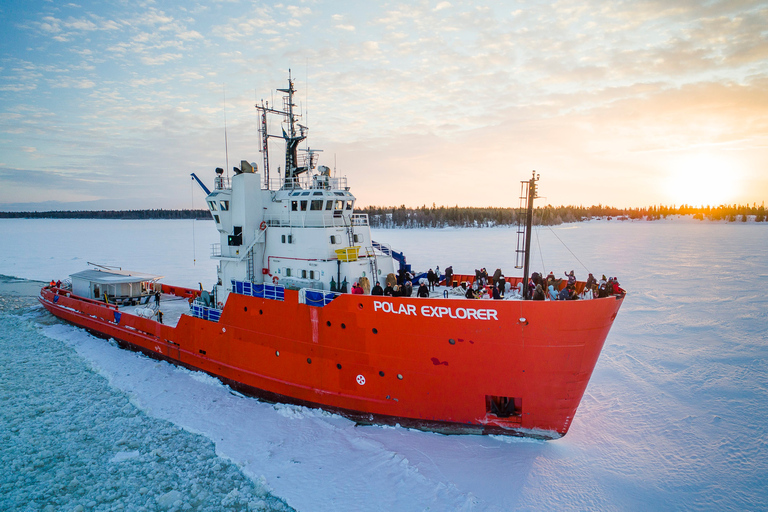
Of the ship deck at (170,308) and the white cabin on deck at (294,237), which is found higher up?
the white cabin on deck at (294,237)

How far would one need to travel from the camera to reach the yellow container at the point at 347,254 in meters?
10.5

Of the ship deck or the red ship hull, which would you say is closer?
the red ship hull

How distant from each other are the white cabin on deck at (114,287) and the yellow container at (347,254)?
1266cm

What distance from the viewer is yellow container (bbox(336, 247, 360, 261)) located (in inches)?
413

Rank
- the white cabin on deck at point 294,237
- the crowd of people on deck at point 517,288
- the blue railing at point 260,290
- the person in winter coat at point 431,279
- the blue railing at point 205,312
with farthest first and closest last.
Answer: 1. the blue railing at point 205,312
2. the person in winter coat at point 431,279
3. the white cabin on deck at point 294,237
4. the blue railing at point 260,290
5. the crowd of people on deck at point 517,288

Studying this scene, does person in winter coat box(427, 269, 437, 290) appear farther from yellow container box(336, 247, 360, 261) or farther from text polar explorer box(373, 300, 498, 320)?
text polar explorer box(373, 300, 498, 320)

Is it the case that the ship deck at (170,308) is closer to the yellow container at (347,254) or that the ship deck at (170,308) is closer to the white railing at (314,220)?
the white railing at (314,220)

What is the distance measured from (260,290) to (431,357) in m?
5.36

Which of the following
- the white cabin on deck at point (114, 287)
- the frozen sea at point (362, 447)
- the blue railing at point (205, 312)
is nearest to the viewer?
the frozen sea at point (362, 447)

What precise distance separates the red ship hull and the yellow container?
154cm

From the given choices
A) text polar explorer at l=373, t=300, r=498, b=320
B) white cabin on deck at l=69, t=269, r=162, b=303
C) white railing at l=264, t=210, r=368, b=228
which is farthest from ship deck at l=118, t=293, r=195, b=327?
text polar explorer at l=373, t=300, r=498, b=320

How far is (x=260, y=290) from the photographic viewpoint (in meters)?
10.8

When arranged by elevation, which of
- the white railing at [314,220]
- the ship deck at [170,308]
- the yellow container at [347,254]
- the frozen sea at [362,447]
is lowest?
the frozen sea at [362,447]

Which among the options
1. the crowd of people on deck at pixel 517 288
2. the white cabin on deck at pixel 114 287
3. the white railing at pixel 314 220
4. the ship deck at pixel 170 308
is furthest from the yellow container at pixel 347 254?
the white cabin on deck at pixel 114 287
